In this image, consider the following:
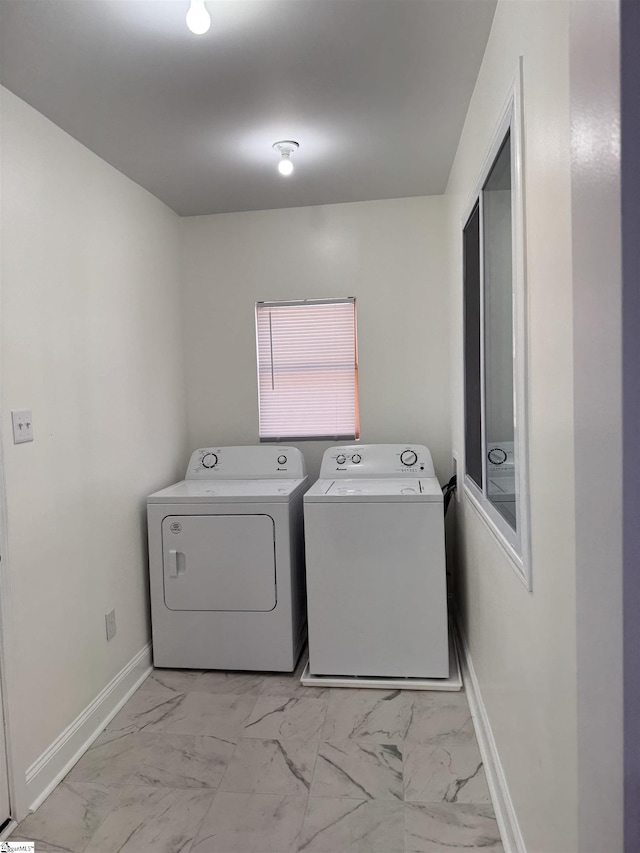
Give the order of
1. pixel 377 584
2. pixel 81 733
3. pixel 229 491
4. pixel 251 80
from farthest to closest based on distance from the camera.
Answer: pixel 229 491, pixel 377 584, pixel 81 733, pixel 251 80

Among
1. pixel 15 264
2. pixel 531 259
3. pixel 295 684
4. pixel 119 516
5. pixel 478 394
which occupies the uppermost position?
pixel 15 264

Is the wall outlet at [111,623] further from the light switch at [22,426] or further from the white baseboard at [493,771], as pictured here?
the white baseboard at [493,771]

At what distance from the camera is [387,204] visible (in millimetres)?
3223

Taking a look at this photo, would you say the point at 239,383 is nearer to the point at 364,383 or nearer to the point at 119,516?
the point at 364,383

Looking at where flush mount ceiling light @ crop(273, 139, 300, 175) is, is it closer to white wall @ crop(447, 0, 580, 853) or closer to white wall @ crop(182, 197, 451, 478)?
white wall @ crop(182, 197, 451, 478)

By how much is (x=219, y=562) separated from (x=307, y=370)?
4.14 feet

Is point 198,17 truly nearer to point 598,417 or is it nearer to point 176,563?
point 598,417

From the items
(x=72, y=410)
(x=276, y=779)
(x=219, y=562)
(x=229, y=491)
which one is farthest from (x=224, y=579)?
(x=72, y=410)

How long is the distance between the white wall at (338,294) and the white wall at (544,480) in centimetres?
151

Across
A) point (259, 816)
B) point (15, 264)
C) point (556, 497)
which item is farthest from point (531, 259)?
point (259, 816)

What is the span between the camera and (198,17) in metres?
1.42

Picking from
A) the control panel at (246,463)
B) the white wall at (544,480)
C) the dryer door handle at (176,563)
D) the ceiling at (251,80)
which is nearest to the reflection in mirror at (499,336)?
the white wall at (544,480)

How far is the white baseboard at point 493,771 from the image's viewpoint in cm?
154

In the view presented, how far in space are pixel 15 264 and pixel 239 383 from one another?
1637 millimetres
